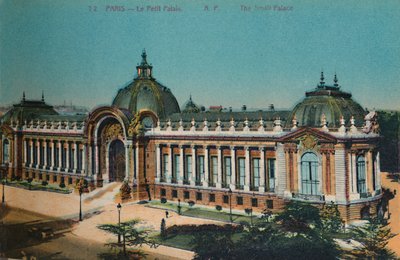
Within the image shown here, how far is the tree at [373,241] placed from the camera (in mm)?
18453

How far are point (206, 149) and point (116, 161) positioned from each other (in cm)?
693

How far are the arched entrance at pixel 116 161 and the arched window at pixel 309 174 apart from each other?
491 inches

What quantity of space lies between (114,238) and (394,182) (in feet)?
43.3

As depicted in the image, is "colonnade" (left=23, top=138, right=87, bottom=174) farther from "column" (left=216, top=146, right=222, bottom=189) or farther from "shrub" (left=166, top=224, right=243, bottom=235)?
"shrub" (left=166, top=224, right=243, bottom=235)

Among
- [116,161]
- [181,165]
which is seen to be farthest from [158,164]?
[116,161]

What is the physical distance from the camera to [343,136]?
21.0 meters

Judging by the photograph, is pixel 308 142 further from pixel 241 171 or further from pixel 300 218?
pixel 241 171

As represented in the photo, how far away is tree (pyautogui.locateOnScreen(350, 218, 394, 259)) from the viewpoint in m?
18.5

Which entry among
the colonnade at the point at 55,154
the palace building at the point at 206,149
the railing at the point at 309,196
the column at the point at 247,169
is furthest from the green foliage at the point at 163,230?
the colonnade at the point at 55,154

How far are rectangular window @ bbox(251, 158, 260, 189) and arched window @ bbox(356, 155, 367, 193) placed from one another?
17.2 ft

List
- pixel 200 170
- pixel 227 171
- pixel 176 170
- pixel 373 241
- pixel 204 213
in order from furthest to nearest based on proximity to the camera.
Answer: pixel 176 170 < pixel 200 170 < pixel 227 171 < pixel 204 213 < pixel 373 241

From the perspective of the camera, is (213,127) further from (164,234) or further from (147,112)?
(164,234)

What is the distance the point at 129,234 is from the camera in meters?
21.8

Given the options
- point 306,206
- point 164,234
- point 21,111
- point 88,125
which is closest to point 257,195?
point 306,206
